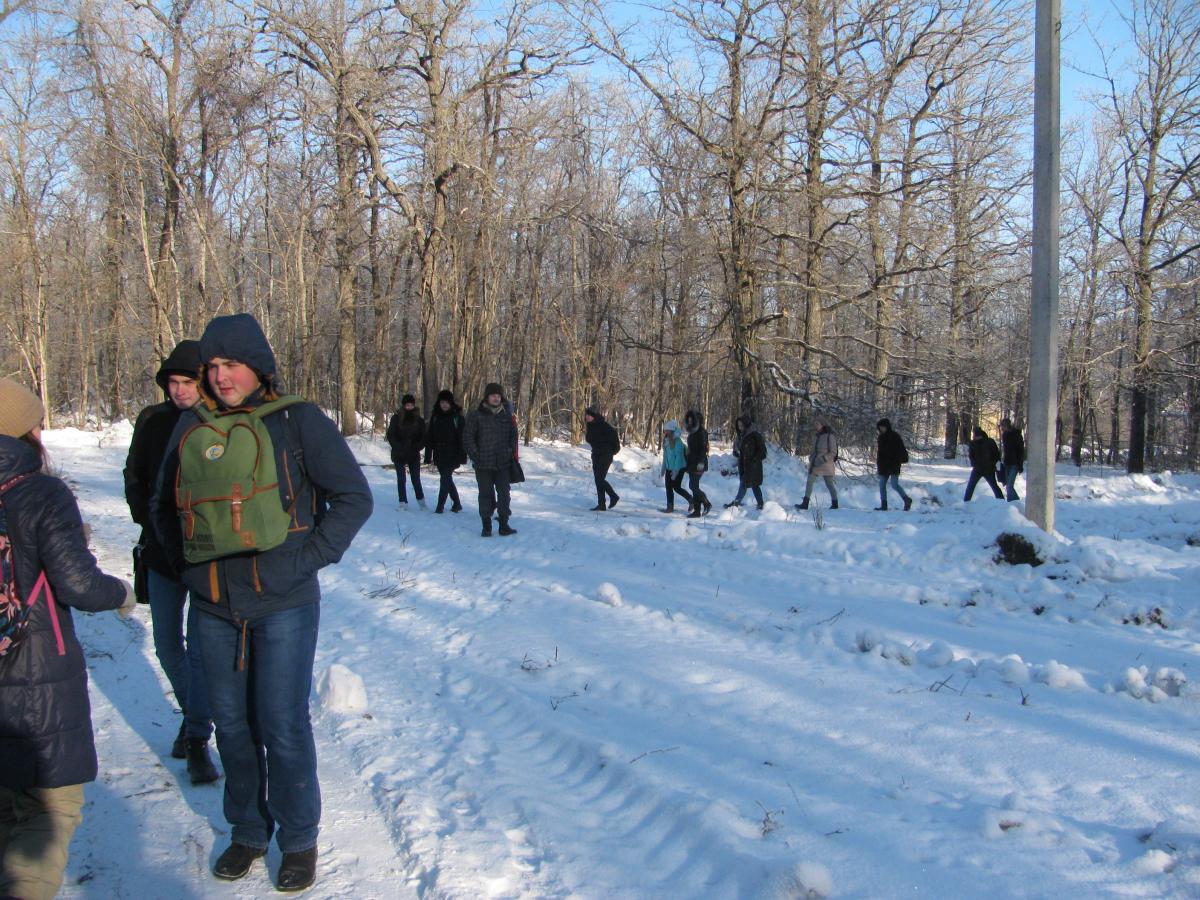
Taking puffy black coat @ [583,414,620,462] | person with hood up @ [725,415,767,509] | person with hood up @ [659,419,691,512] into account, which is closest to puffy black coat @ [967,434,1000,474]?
person with hood up @ [725,415,767,509]

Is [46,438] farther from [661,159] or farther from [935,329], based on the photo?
[935,329]

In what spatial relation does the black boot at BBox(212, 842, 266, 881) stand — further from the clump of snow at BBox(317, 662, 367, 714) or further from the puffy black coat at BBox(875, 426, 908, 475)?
the puffy black coat at BBox(875, 426, 908, 475)

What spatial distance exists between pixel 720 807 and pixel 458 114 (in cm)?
1983

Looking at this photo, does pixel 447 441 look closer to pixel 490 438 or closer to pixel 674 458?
pixel 490 438

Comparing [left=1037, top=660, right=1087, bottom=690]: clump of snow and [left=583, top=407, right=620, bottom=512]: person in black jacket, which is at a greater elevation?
[left=583, top=407, right=620, bottom=512]: person in black jacket

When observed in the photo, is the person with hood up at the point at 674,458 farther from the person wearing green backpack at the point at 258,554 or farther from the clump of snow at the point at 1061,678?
the person wearing green backpack at the point at 258,554

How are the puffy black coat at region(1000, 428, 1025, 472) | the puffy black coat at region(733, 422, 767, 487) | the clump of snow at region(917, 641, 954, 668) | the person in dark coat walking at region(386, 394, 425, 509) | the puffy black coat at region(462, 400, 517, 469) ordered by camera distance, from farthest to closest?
the puffy black coat at region(1000, 428, 1025, 472)
the puffy black coat at region(733, 422, 767, 487)
the person in dark coat walking at region(386, 394, 425, 509)
the puffy black coat at region(462, 400, 517, 469)
the clump of snow at region(917, 641, 954, 668)

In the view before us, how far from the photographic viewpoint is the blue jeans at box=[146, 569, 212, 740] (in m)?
3.81

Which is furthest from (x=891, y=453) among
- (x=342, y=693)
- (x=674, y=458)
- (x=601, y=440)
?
(x=342, y=693)

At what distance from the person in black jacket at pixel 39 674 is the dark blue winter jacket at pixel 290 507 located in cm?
39

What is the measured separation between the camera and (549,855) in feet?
10.8

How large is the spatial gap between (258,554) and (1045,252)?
27.9ft

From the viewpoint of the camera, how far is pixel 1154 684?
4.74 meters

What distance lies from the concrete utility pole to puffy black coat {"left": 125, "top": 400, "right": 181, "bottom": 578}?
806 cm
